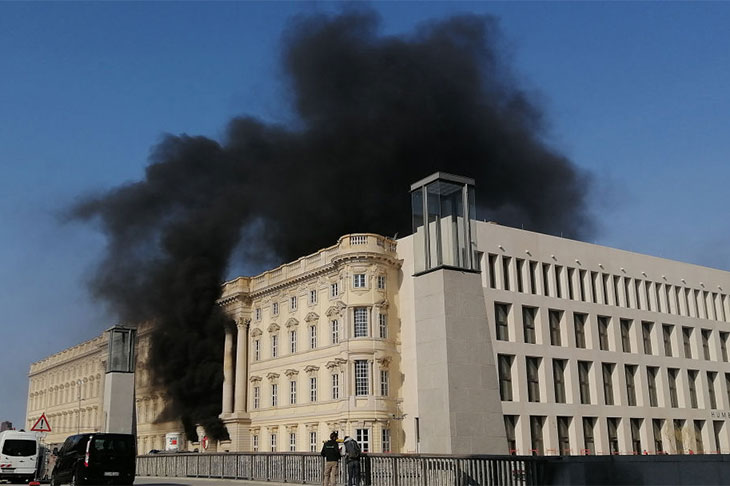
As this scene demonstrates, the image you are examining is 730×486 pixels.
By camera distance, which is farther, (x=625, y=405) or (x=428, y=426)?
(x=625, y=405)

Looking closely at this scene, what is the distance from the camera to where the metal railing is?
19.2m

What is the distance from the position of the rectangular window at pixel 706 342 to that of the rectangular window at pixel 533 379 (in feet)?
65.3

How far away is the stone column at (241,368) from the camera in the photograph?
67750 mm

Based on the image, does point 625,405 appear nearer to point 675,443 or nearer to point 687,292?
point 675,443

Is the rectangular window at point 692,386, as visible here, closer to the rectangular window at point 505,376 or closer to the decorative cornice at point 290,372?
the rectangular window at point 505,376

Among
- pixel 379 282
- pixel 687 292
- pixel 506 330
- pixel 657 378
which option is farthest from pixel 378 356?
pixel 687 292

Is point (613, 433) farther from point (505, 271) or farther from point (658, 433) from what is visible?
point (505, 271)

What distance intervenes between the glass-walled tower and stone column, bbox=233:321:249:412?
4754 centimetres

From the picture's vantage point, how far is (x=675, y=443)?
202 feet

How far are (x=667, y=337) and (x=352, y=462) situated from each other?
50.5 meters

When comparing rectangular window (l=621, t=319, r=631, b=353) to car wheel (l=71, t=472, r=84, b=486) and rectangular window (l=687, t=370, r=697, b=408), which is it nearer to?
rectangular window (l=687, t=370, r=697, b=408)

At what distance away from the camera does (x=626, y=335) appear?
207ft

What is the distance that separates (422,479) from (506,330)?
36.6 meters

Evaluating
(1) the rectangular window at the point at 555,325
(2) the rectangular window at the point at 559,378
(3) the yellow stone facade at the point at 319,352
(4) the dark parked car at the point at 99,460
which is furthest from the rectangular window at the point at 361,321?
(4) the dark parked car at the point at 99,460
